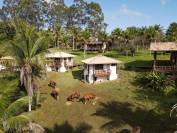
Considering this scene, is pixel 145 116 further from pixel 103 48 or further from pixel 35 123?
Answer: pixel 103 48

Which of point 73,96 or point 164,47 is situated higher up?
point 164,47

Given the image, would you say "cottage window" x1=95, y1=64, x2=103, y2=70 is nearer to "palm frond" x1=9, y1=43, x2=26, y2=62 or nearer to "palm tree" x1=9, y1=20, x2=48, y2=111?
"palm tree" x1=9, y1=20, x2=48, y2=111

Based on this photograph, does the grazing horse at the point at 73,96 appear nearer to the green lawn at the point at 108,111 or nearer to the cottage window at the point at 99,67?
the green lawn at the point at 108,111

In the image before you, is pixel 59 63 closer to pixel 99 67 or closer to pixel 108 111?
pixel 99 67

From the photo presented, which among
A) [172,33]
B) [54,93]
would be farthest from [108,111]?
[172,33]

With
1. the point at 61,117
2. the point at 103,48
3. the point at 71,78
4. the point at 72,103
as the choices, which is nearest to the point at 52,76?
the point at 71,78

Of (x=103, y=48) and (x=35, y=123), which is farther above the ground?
(x=103, y=48)

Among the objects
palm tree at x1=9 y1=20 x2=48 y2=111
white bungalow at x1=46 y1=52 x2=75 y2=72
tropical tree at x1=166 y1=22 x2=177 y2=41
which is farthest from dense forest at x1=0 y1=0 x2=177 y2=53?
palm tree at x1=9 y1=20 x2=48 y2=111
